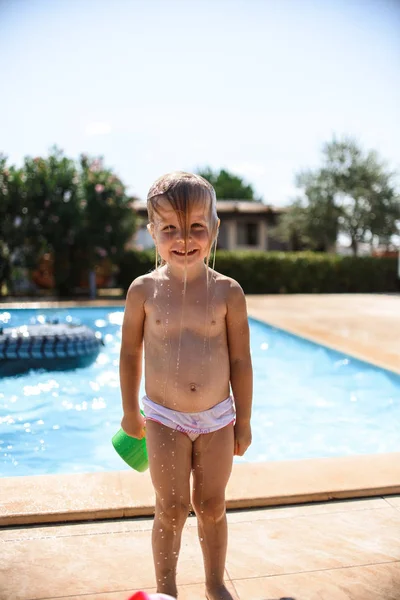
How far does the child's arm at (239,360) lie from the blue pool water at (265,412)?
2.95 metres

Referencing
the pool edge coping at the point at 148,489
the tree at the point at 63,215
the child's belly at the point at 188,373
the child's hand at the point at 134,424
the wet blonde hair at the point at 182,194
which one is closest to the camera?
the wet blonde hair at the point at 182,194

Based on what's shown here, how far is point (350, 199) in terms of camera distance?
26.8 metres

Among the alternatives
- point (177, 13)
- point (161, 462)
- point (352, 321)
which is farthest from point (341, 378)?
point (161, 462)

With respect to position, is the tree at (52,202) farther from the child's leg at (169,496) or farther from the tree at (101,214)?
the child's leg at (169,496)

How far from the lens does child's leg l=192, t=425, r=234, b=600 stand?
1.90 metres

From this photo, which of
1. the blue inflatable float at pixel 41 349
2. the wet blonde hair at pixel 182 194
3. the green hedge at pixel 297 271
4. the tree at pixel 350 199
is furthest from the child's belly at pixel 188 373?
the tree at pixel 350 199

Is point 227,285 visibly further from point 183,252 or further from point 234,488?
point 234,488

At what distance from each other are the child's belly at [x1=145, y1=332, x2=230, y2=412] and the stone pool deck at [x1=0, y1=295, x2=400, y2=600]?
713 mm

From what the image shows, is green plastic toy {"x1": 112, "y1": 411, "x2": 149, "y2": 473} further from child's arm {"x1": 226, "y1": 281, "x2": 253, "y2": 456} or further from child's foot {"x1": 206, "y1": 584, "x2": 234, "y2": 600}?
child's foot {"x1": 206, "y1": 584, "x2": 234, "y2": 600}

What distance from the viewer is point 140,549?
2.23 m

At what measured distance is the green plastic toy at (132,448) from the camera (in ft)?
7.14

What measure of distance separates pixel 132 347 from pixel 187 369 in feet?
0.77

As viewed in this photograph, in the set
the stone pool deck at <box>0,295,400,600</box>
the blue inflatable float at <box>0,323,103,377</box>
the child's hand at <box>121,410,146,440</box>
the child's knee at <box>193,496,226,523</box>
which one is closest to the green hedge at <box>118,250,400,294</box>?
the blue inflatable float at <box>0,323,103,377</box>

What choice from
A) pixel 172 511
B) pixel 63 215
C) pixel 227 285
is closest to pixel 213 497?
pixel 172 511
